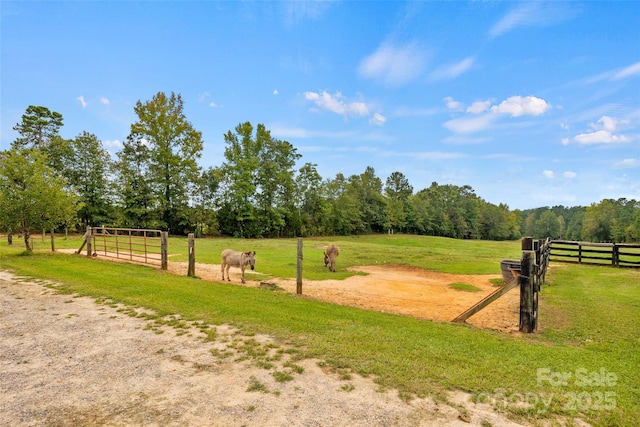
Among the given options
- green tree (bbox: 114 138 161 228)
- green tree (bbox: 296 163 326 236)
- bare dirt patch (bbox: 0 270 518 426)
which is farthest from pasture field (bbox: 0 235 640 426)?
green tree (bbox: 296 163 326 236)

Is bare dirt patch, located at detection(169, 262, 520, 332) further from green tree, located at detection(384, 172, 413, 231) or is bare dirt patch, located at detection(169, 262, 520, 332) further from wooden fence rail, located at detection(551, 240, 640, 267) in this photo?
green tree, located at detection(384, 172, 413, 231)

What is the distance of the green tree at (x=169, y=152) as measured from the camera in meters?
37.8

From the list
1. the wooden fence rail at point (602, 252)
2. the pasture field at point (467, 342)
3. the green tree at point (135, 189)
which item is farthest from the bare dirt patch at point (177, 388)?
the green tree at point (135, 189)

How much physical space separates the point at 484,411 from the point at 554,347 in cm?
284

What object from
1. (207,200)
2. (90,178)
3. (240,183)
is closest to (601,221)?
(240,183)

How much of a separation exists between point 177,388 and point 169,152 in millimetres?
39659

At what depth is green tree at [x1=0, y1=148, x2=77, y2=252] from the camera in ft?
50.0

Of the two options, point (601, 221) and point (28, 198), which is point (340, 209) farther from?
point (601, 221)

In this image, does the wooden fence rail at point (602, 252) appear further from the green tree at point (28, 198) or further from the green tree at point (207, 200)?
the green tree at point (207, 200)

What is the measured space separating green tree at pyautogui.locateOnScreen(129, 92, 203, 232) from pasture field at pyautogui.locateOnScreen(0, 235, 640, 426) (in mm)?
30205

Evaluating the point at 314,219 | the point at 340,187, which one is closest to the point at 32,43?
the point at 314,219

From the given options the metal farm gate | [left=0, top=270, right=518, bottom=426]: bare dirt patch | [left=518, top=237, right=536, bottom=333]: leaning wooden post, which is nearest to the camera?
[left=0, top=270, right=518, bottom=426]: bare dirt patch

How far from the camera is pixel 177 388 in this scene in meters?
3.62

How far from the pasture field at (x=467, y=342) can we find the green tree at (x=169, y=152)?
30205 millimetres
